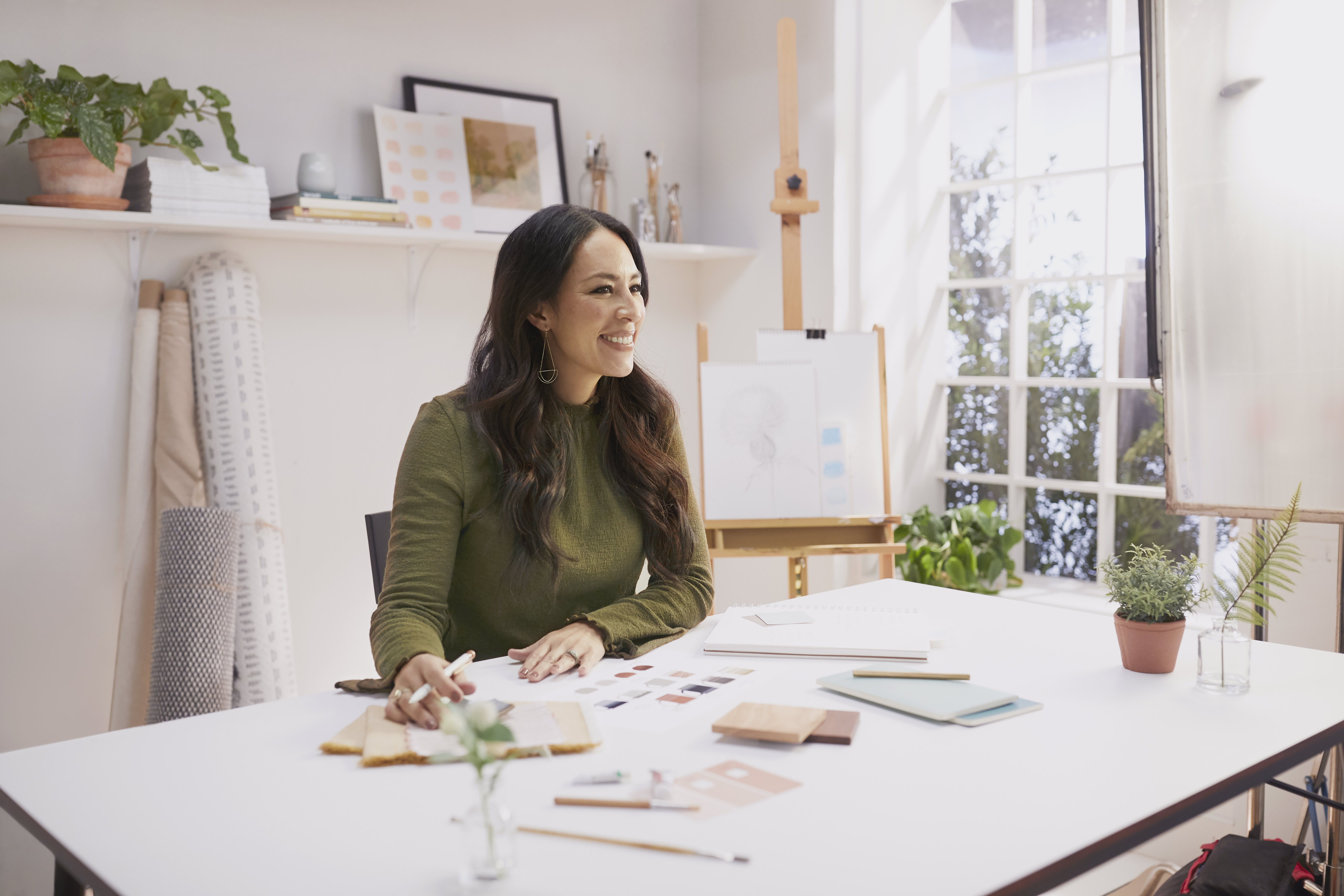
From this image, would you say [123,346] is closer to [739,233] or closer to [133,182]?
[133,182]

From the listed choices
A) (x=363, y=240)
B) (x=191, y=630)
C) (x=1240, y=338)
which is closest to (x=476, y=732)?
(x=191, y=630)

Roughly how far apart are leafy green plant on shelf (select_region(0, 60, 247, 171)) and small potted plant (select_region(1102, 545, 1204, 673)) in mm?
2240

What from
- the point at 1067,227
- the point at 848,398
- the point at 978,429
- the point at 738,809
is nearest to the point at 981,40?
the point at 1067,227

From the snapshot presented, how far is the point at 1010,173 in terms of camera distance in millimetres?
3465

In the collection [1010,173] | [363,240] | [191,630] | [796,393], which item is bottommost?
[191,630]

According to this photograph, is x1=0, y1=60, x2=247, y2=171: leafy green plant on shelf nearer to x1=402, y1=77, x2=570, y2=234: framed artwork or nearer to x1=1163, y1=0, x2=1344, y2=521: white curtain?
x1=402, y1=77, x2=570, y2=234: framed artwork

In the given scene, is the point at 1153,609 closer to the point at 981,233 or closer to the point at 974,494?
the point at 974,494

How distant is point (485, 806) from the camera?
0.88 m

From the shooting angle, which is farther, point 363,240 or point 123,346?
point 363,240

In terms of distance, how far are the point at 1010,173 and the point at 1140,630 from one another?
2.29m

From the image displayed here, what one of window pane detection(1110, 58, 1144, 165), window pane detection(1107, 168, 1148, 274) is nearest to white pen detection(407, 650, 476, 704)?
window pane detection(1107, 168, 1148, 274)

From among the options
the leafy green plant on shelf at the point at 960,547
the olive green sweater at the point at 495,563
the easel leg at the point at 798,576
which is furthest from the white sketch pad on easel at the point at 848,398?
the olive green sweater at the point at 495,563

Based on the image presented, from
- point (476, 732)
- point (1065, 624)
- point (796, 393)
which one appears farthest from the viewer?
point (796, 393)

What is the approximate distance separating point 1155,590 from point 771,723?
2.12 feet
